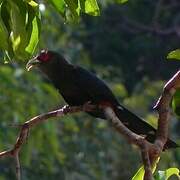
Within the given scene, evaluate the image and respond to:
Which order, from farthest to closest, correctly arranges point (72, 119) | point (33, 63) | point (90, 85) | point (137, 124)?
point (72, 119), point (33, 63), point (90, 85), point (137, 124)

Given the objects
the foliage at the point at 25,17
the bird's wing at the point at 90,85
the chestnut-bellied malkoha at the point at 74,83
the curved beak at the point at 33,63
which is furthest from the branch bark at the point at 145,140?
the curved beak at the point at 33,63

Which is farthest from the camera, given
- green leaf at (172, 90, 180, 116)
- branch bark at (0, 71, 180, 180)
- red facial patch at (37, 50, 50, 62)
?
red facial patch at (37, 50, 50, 62)

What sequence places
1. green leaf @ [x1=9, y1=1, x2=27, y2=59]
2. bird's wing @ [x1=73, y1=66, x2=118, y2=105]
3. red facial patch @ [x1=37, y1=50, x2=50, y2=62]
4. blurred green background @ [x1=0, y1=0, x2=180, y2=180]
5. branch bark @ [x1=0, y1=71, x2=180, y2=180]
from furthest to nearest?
1. blurred green background @ [x1=0, y1=0, x2=180, y2=180]
2. red facial patch @ [x1=37, y1=50, x2=50, y2=62]
3. bird's wing @ [x1=73, y1=66, x2=118, y2=105]
4. green leaf @ [x1=9, y1=1, x2=27, y2=59]
5. branch bark @ [x1=0, y1=71, x2=180, y2=180]

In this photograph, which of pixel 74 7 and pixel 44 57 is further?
pixel 44 57

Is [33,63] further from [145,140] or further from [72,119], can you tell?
[72,119]

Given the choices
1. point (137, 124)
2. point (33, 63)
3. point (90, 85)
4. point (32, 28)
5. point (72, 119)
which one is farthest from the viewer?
point (72, 119)

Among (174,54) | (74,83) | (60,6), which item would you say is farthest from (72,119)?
(60,6)

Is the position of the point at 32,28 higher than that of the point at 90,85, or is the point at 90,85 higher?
the point at 32,28

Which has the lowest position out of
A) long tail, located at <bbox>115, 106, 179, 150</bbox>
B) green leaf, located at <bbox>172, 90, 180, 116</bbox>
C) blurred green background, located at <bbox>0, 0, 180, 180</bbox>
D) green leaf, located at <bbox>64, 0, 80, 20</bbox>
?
blurred green background, located at <bbox>0, 0, 180, 180</bbox>

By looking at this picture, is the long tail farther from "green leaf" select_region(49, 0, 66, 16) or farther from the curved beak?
the curved beak

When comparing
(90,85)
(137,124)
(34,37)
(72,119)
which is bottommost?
(72,119)

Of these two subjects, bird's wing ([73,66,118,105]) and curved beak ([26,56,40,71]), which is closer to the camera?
bird's wing ([73,66,118,105])

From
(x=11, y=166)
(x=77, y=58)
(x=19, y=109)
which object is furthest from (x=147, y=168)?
(x=77, y=58)

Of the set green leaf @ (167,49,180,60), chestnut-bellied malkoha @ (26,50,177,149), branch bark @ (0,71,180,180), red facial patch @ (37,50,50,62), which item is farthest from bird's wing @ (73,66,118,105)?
branch bark @ (0,71,180,180)
